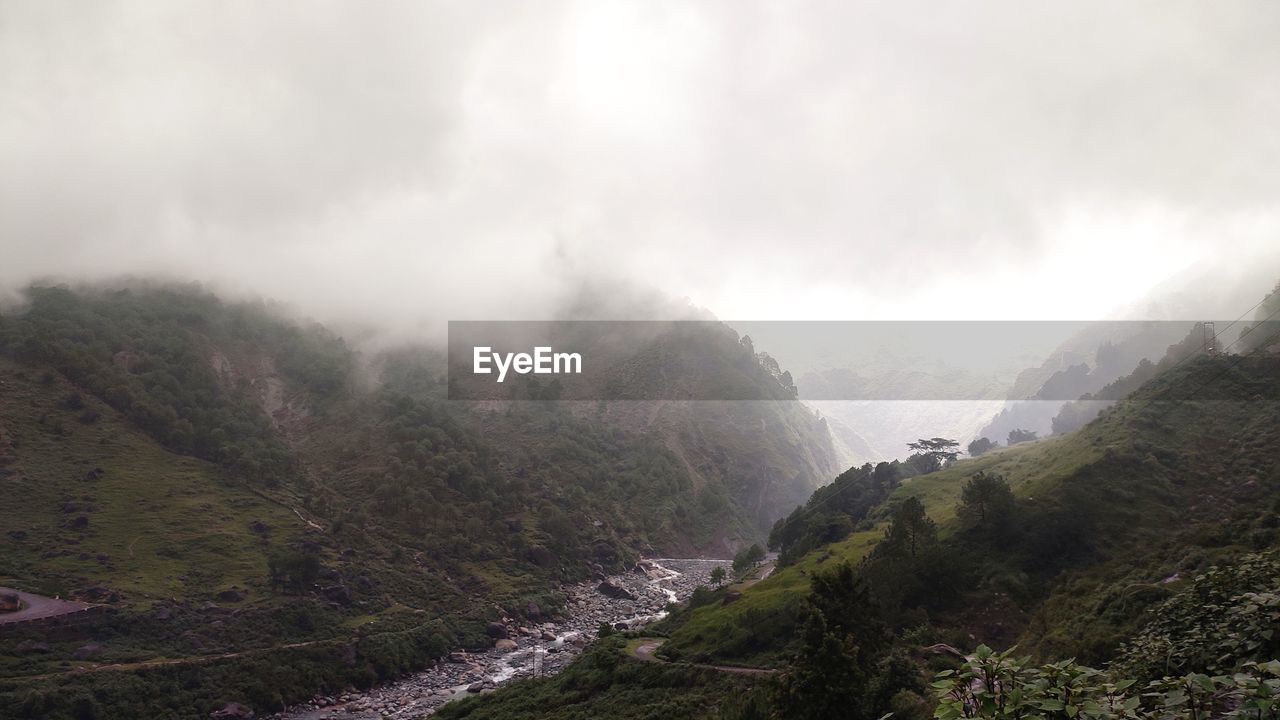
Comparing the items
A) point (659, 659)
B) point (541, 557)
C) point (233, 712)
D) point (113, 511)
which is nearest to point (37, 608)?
point (233, 712)

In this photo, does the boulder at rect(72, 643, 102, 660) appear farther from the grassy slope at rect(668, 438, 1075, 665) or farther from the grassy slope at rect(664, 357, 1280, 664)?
the grassy slope at rect(668, 438, 1075, 665)

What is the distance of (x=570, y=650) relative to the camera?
87250 millimetres

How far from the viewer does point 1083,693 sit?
636cm

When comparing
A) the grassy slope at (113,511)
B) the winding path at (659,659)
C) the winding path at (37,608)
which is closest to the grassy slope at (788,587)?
the winding path at (659,659)

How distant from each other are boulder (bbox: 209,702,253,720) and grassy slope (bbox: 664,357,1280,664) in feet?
135

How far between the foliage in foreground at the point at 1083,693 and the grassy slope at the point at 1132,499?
3440 cm

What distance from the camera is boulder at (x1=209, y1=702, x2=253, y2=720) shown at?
6912 centimetres

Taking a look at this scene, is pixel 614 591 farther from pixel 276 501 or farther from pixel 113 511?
pixel 113 511

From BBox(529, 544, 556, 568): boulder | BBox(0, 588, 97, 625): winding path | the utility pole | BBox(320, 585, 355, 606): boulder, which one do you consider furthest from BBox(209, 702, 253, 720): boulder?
the utility pole

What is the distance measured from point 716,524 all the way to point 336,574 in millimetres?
96150

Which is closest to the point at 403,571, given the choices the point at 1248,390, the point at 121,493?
the point at 121,493

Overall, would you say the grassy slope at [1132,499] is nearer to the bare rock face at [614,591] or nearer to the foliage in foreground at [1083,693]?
the foliage in foreground at [1083,693]

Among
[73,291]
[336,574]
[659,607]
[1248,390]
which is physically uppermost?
[73,291]

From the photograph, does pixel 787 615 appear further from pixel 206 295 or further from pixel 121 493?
pixel 206 295
